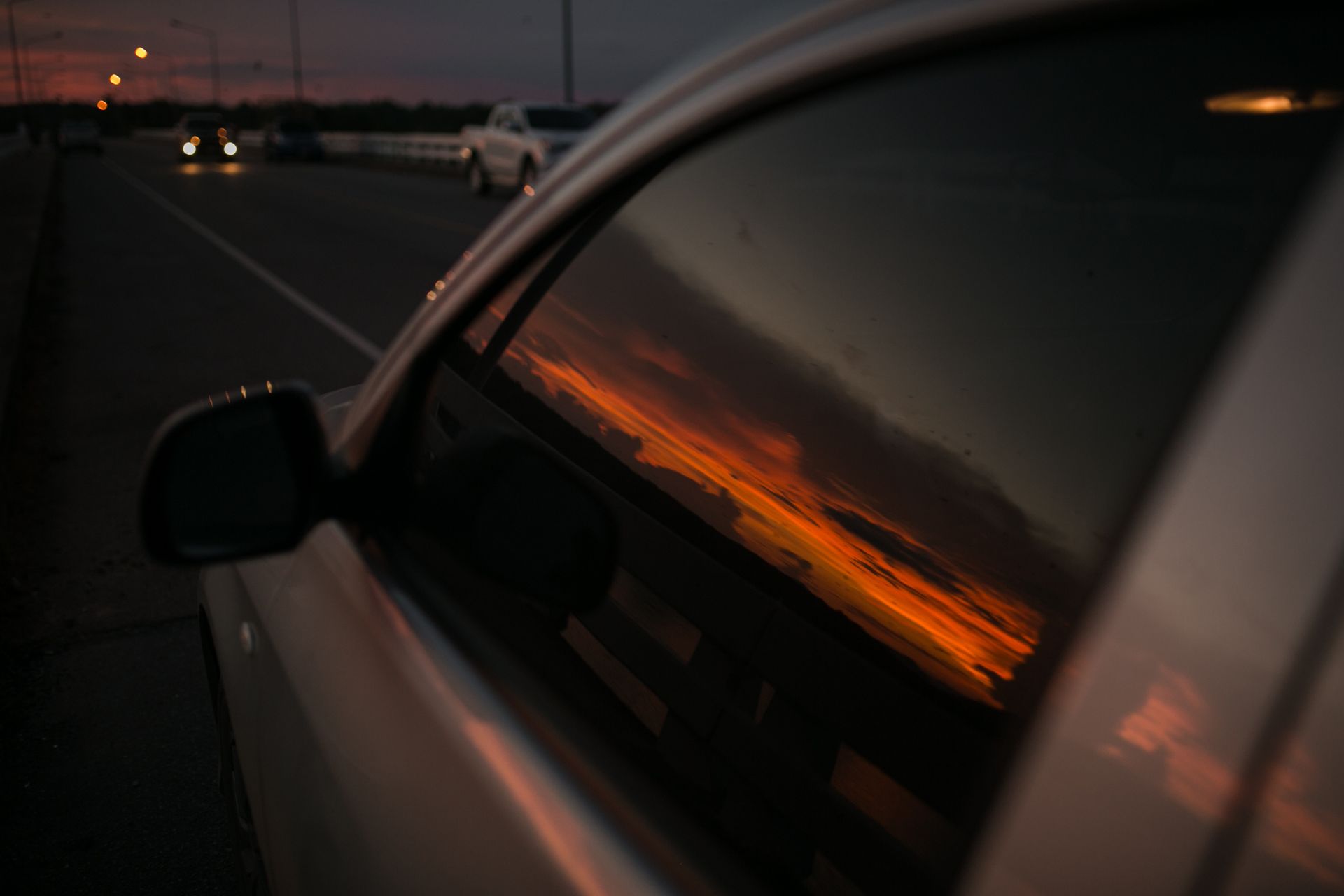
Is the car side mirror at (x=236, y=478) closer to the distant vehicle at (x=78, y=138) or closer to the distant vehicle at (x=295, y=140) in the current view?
the distant vehicle at (x=295, y=140)

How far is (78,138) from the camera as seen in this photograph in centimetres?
6356

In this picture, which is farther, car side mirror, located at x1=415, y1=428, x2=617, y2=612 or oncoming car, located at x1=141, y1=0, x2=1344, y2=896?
car side mirror, located at x1=415, y1=428, x2=617, y2=612

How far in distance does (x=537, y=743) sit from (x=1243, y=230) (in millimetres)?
855

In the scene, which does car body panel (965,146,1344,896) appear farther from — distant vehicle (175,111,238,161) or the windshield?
distant vehicle (175,111,238,161)

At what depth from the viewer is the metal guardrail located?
123 feet

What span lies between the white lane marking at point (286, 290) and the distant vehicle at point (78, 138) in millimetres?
46635

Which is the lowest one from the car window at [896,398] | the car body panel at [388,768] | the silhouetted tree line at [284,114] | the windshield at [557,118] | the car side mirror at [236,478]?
the silhouetted tree line at [284,114]

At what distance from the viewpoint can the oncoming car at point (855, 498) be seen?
601mm

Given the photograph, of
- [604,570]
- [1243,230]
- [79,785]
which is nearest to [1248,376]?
[1243,230]

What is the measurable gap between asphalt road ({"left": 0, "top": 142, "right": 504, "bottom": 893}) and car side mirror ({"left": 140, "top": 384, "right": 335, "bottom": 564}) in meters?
1.65

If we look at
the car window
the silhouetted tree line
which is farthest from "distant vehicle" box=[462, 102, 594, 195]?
the silhouetted tree line

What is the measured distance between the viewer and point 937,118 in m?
1.07

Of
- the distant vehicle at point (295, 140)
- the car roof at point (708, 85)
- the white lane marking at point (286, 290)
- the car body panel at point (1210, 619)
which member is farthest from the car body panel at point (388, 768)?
the distant vehicle at point (295, 140)

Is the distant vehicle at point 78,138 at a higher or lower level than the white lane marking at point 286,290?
lower
